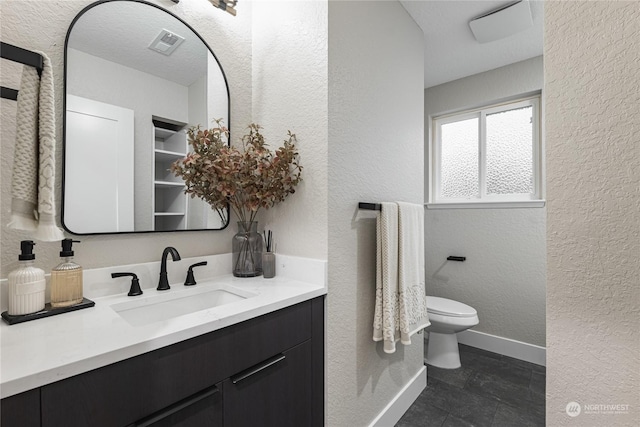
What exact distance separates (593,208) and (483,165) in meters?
2.13

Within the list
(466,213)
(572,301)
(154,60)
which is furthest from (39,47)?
(466,213)

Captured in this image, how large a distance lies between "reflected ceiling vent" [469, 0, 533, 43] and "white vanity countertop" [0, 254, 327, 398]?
75.3 inches

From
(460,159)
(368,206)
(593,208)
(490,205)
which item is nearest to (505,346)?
(490,205)

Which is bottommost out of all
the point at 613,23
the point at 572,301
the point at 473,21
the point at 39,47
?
the point at 572,301

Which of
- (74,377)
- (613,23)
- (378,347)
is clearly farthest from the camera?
(378,347)

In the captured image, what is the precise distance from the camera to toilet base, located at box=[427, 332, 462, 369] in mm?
2217

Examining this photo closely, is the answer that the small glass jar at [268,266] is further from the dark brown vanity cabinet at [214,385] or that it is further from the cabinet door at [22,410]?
the cabinet door at [22,410]

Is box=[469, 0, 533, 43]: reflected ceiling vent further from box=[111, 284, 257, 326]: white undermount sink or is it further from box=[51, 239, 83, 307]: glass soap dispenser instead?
box=[51, 239, 83, 307]: glass soap dispenser

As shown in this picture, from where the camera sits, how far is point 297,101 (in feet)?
4.49

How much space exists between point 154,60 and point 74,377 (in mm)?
1218

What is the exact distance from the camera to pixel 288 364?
107 cm

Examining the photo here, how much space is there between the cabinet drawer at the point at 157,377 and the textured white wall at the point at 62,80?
0.57 metres

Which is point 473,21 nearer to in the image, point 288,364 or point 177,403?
point 288,364

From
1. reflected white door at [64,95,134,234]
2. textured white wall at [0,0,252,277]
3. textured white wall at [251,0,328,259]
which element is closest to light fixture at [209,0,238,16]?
textured white wall at [0,0,252,277]
